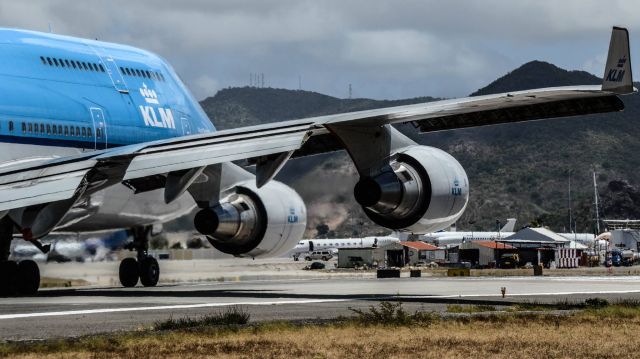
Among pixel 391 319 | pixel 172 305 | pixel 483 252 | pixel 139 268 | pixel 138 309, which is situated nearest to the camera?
pixel 391 319

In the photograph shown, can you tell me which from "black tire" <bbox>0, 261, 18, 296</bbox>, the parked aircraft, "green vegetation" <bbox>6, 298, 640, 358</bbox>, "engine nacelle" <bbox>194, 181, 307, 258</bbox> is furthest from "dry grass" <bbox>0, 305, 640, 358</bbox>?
the parked aircraft

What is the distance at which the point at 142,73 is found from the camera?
107ft

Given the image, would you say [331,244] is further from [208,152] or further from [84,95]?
[208,152]

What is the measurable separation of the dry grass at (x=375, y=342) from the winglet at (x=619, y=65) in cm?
465

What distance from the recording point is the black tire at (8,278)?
2948 cm

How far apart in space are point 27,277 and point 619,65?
16969 mm

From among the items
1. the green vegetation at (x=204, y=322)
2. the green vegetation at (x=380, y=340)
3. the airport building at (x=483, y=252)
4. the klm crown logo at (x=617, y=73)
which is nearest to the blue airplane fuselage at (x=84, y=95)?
the green vegetation at (x=204, y=322)

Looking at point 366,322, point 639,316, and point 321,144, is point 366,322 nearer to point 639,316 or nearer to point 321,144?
point 639,316

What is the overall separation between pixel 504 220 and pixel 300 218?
529 ft

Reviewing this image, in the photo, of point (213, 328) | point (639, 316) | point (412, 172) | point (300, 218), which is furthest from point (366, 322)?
point (300, 218)

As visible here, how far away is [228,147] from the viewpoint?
24.0 metres

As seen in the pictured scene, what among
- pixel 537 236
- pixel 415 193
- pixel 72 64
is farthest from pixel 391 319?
pixel 537 236

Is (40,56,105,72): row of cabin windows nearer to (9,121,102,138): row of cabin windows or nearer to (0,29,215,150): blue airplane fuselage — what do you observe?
(0,29,215,150): blue airplane fuselage

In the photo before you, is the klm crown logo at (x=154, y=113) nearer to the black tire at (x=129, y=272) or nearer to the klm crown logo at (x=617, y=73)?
the black tire at (x=129, y=272)
